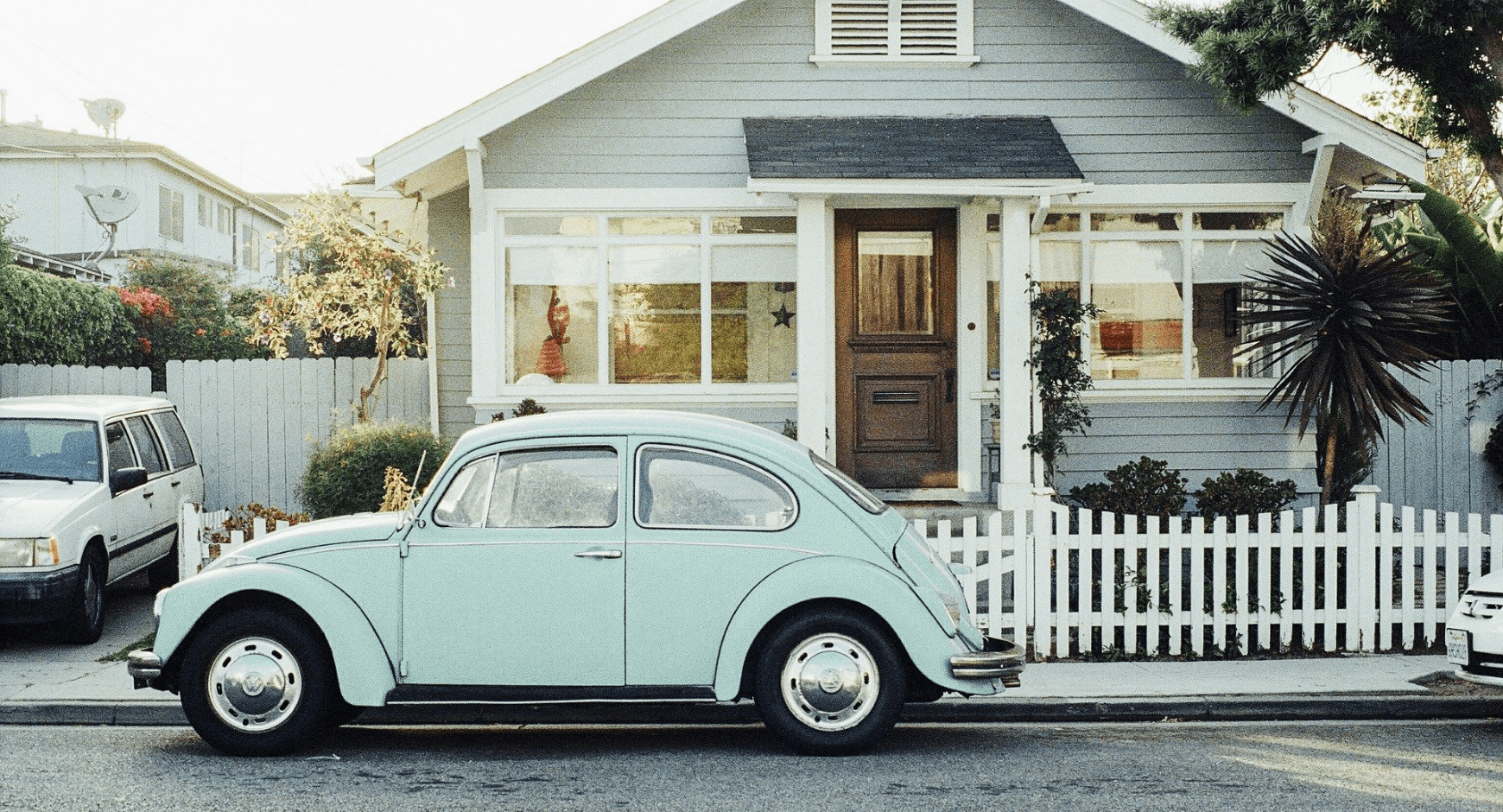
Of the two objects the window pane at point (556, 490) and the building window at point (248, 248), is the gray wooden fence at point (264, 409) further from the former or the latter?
the building window at point (248, 248)

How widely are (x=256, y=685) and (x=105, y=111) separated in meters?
35.5

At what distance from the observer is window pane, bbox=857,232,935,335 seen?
1294 centimetres

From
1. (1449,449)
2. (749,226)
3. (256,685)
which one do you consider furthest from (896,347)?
(256,685)

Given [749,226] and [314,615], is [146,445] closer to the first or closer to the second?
[749,226]

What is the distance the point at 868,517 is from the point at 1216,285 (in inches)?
295

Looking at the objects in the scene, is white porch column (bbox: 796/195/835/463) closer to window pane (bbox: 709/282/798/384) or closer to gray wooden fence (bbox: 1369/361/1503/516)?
window pane (bbox: 709/282/798/384)

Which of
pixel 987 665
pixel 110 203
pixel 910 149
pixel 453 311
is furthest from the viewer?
pixel 110 203

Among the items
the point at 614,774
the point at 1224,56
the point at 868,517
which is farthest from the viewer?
the point at 1224,56

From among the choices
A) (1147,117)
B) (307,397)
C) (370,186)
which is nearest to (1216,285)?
(1147,117)

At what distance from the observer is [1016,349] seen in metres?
12.0

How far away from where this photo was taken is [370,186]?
1341 centimetres

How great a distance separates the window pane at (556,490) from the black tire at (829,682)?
3.53ft

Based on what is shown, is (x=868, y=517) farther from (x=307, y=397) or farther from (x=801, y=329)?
(x=307, y=397)

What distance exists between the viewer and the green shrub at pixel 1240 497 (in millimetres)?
11047
